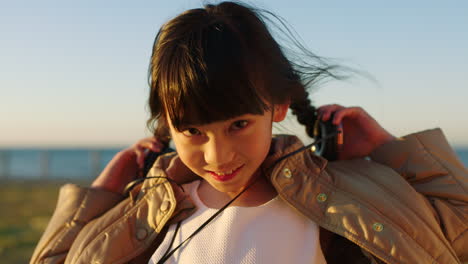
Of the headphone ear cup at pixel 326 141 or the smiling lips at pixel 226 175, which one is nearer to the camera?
the smiling lips at pixel 226 175

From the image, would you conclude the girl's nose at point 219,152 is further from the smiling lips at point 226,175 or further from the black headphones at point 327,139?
the black headphones at point 327,139

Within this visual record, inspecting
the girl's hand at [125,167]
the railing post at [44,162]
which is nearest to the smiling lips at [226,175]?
the girl's hand at [125,167]

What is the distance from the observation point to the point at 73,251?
230 cm

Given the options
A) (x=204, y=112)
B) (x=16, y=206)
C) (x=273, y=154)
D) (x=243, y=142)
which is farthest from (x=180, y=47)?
(x=16, y=206)

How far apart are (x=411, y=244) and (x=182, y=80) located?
3.42 feet

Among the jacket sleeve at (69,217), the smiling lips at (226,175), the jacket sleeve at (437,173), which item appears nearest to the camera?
the smiling lips at (226,175)

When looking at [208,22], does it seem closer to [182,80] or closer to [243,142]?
[182,80]

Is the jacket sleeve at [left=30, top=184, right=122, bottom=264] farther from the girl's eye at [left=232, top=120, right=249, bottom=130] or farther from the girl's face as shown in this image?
the girl's eye at [left=232, top=120, right=249, bottom=130]

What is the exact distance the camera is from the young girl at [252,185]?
6.40 feet

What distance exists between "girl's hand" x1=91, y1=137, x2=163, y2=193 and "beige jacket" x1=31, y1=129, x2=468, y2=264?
0.50 ft

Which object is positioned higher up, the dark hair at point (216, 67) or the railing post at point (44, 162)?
the dark hair at point (216, 67)

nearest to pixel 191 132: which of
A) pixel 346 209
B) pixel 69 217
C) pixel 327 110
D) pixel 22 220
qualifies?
pixel 346 209

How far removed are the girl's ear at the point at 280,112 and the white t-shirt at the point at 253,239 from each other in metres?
0.35

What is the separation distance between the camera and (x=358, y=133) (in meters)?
2.58
